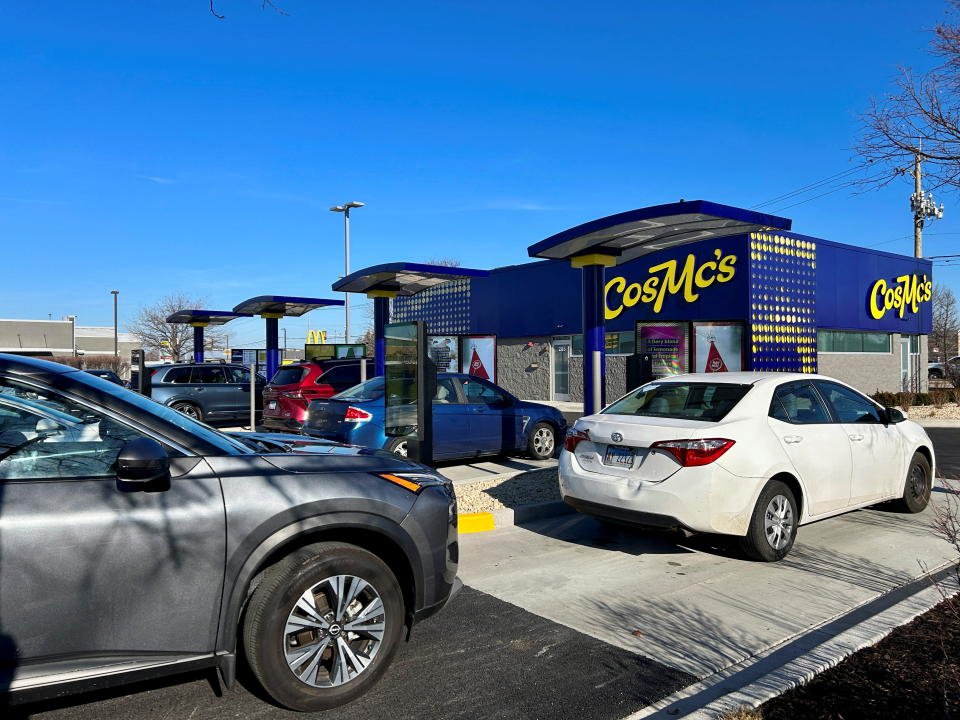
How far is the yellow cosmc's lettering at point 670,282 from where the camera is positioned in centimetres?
1977

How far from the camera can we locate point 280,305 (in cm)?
2014

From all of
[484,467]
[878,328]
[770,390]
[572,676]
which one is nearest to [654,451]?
[770,390]

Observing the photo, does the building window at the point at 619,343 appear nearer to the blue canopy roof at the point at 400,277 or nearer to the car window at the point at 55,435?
the blue canopy roof at the point at 400,277

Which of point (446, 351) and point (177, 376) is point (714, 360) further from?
point (177, 376)

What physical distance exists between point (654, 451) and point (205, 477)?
11.7 feet

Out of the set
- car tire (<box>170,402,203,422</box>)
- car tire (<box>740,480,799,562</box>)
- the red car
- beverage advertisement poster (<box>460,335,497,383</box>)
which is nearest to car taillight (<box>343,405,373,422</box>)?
the red car

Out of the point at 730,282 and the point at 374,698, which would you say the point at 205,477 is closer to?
the point at 374,698

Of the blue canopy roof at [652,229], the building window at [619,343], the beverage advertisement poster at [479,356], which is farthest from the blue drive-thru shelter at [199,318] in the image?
the blue canopy roof at [652,229]

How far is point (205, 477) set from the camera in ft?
10.2

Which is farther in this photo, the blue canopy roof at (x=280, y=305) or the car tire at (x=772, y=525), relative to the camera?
the blue canopy roof at (x=280, y=305)

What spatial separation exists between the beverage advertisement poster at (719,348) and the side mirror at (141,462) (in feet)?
56.1

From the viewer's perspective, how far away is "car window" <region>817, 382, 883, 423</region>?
6551 millimetres

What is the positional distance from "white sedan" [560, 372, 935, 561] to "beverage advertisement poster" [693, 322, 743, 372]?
11.7 metres

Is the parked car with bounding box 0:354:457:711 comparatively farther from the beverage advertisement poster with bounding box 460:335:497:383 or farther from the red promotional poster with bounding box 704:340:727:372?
the beverage advertisement poster with bounding box 460:335:497:383
